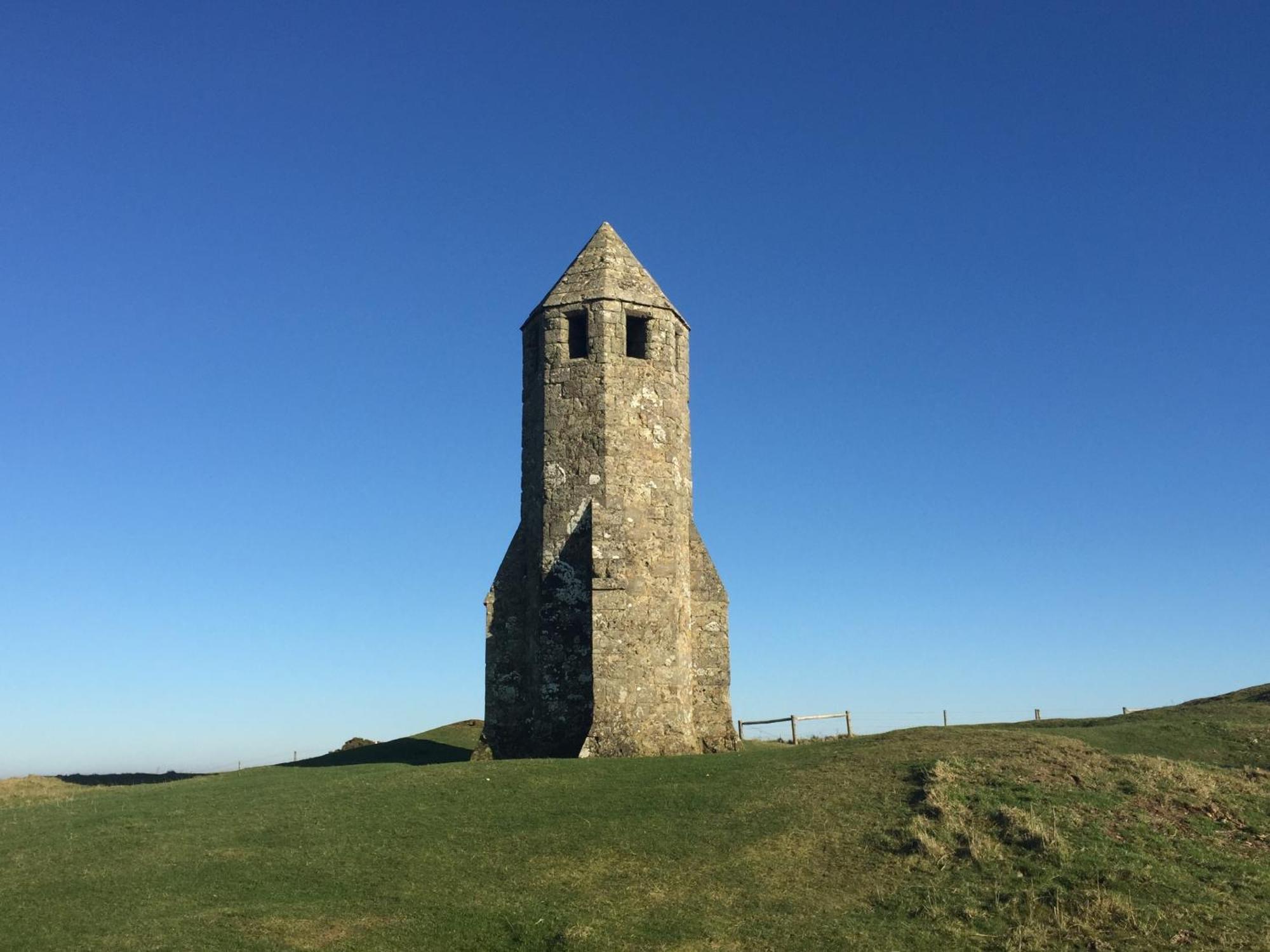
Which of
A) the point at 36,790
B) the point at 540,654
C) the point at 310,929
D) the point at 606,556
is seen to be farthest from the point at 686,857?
the point at 36,790

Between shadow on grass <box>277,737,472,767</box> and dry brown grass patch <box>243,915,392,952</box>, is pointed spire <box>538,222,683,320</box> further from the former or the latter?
dry brown grass patch <box>243,915,392,952</box>

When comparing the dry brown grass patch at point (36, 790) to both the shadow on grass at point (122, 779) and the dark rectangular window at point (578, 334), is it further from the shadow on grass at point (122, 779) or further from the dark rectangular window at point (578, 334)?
the dark rectangular window at point (578, 334)

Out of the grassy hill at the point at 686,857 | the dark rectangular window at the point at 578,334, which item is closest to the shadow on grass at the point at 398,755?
the grassy hill at the point at 686,857

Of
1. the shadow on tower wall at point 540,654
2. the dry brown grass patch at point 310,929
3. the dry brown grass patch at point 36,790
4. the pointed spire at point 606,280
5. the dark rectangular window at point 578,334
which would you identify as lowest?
the dry brown grass patch at point 310,929

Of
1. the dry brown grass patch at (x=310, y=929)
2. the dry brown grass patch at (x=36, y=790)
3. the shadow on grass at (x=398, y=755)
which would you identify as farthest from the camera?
the shadow on grass at (x=398, y=755)

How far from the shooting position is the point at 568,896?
586 inches

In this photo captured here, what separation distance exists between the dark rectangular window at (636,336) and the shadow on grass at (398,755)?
11731 millimetres

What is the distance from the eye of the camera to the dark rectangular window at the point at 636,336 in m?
29.1

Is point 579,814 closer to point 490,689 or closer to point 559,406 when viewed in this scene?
point 490,689

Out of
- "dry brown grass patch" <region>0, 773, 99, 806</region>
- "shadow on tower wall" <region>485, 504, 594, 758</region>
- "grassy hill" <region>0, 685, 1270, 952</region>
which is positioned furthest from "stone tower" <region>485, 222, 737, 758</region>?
"dry brown grass patch" <region>0, 773, 99, 806</region>

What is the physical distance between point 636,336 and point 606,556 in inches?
264

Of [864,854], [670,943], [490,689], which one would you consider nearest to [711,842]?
[864,854]

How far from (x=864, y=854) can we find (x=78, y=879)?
1166cm

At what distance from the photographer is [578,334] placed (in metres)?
29.0
